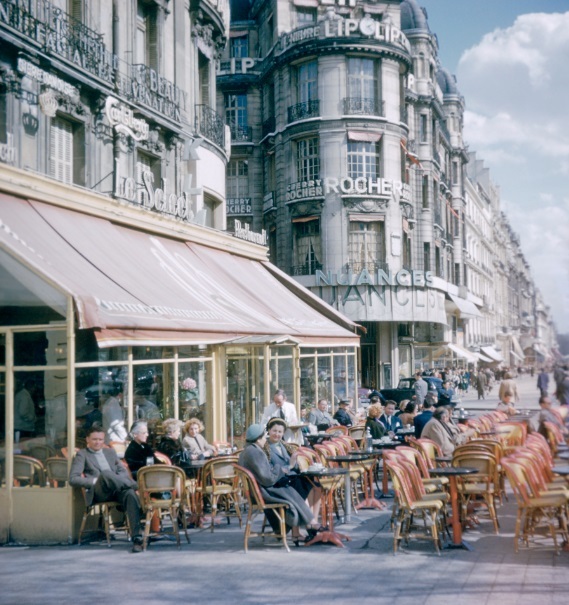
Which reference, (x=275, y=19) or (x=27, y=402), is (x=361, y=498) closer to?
(x=27, y=402)

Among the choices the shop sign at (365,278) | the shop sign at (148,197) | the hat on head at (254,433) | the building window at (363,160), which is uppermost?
the building window at (363,160)

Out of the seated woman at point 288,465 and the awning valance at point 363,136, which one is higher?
the awning valance at point 363,136

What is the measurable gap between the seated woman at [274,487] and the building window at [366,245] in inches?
1053

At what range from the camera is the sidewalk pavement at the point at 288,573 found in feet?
25.0

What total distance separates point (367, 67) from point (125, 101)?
2106 cm

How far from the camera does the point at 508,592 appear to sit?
7609 millimetres

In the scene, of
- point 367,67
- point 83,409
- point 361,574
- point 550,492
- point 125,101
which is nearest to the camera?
point 361,574

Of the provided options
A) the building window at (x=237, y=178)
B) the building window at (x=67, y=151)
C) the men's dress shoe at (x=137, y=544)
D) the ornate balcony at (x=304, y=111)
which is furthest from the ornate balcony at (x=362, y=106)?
the men's dress shoe at (x=137, y=544)

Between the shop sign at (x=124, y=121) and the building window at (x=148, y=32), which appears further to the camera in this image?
the building window at (x=148, y=32)

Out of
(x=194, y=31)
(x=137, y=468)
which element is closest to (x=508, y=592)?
(x=137, y=468)

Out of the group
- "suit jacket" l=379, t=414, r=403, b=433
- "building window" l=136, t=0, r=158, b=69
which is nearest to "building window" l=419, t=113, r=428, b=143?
"building window" l=136, t=0, r=158, b=69

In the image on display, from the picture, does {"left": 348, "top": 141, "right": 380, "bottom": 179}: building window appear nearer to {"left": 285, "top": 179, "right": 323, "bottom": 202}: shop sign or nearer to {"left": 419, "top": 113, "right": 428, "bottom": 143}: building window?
{"left": 285, "top": 179, "right": 323, "bottom": 202}: shop sign

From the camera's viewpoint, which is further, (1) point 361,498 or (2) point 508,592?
(1) point 361,498

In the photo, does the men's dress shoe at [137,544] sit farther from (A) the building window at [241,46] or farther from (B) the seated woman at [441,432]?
(A) the building window at [241,46]
